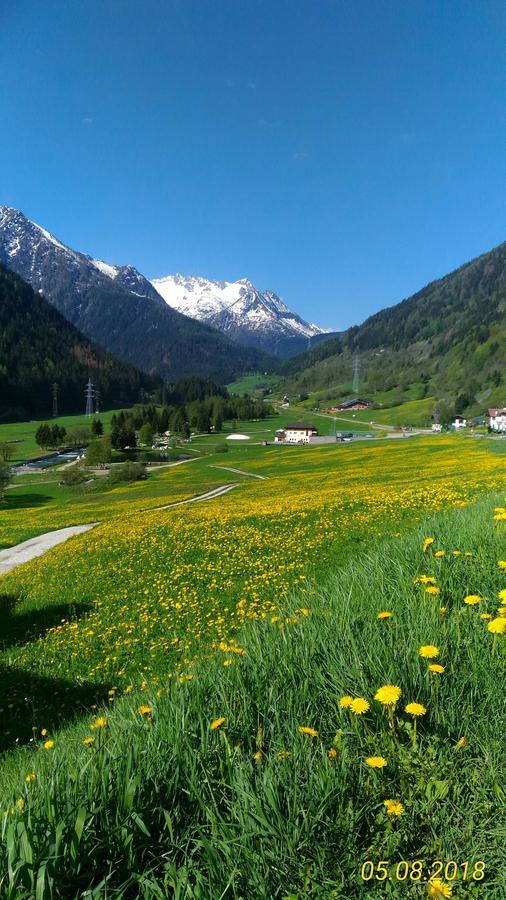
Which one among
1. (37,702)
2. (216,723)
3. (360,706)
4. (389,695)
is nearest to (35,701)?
(37,702)

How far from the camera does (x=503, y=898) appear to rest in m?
2.17

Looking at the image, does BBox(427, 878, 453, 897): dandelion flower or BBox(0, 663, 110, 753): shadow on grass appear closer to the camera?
BBox(427, 878, 453, 897): dandelion flower

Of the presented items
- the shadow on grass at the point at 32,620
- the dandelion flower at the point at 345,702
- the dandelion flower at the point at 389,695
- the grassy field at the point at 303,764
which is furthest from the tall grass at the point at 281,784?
the shadow on grass at the point at 32,620

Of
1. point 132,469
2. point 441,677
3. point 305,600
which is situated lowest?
point 132,469

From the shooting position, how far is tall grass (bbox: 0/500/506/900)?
7.19ft

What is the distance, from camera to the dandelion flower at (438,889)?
206 centimetres

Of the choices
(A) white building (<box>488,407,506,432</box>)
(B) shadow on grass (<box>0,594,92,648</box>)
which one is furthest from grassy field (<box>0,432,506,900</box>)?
(A) white building (<box>488,407,506,432</box>)

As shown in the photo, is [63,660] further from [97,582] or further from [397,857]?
[397,857]

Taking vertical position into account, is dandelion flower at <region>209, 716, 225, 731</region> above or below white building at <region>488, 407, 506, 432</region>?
below

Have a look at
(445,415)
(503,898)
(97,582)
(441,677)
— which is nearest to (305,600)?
(441,677)

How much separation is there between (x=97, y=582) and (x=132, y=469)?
278ft

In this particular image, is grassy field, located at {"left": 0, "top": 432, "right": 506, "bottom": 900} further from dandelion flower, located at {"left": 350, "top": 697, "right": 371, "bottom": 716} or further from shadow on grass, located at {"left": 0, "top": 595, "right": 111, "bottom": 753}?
shadow on grass, located at {"left": 0, "top": 595, "right": 111, "bottom": 753}

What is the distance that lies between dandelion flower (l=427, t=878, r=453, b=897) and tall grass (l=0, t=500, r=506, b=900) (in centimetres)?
11

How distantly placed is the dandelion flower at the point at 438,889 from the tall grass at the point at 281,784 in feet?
0.36
